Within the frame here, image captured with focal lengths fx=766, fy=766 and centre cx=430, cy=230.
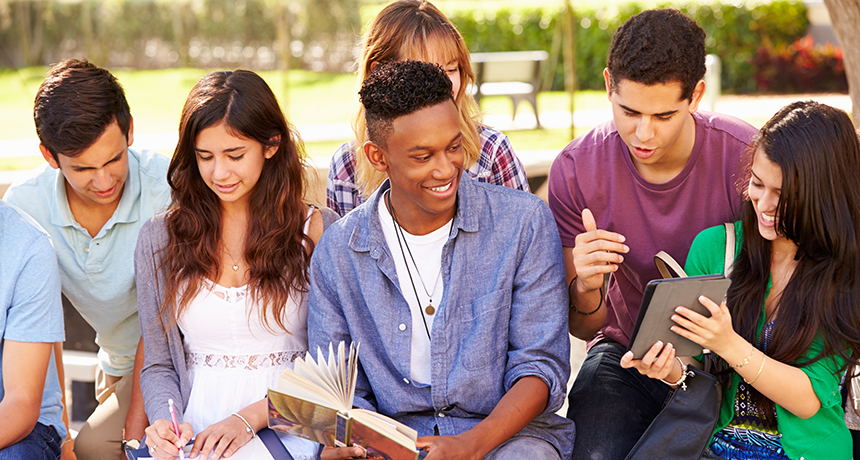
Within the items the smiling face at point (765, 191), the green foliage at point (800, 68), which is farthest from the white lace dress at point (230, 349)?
the green foliage at point (800, 68)

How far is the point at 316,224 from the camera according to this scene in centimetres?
298

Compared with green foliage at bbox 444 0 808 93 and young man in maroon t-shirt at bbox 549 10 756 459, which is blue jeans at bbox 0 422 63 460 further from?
green foliage at bbox 444 0 808 93

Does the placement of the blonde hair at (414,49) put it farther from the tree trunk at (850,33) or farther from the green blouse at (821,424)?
the tree trunk at (850,33)

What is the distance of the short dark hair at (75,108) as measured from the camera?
114 inches

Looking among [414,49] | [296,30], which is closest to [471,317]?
[414,49]

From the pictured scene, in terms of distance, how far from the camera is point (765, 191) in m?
2.43

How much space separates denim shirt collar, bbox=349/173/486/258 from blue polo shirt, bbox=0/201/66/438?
1.05 m

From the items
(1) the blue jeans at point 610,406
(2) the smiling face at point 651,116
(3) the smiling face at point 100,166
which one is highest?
(2) the smiling face at point 651,116

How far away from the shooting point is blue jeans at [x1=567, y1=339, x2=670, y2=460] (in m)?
2.63

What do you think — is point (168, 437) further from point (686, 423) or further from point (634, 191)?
point (634, 191)

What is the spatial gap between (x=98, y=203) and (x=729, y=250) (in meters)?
2.52

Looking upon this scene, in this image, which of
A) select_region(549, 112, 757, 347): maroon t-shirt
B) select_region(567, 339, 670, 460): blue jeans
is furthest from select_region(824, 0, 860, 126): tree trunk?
select_region(567, 339, 670, 460): blue jeans

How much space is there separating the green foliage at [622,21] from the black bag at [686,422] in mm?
13621

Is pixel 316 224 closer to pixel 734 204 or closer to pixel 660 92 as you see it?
pixel 660 92
